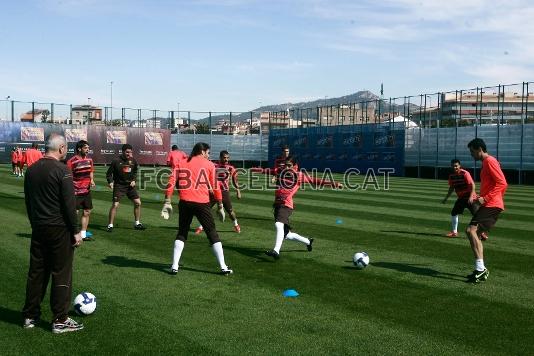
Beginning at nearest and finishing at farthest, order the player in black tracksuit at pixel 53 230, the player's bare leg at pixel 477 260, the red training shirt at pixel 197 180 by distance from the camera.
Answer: the player in black tracksuit at pixel 53 230, the player's bare leg at pixel 477 260, the red training shirt at pixel 197 180

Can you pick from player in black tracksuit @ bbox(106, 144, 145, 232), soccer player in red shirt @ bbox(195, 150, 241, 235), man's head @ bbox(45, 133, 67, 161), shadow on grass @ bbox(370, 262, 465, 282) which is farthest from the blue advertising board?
man's head @ bbox(45, 133, 67, 161)

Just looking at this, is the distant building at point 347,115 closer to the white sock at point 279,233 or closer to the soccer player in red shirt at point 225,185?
the soccer player in red shirt at point 225,185

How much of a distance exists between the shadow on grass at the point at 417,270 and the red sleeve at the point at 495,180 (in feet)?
4.57

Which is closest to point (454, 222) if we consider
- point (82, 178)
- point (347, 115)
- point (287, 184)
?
point (287, 184)

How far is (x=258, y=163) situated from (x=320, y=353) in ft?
199

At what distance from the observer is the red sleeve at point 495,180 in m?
9.09

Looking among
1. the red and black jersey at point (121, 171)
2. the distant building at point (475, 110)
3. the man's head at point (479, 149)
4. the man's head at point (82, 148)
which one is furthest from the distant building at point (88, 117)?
the man's head at point (479, 149)

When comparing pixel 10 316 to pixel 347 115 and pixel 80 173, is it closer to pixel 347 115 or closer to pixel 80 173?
pixel 80 173

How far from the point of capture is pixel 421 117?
4941 cm

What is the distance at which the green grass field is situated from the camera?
602cm

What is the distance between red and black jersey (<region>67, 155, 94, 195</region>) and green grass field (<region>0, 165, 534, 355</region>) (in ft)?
3.93

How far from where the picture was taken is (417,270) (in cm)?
994

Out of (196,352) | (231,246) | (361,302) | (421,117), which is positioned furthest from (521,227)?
(421,117)

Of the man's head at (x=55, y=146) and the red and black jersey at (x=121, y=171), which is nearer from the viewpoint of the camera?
the man's head at (x=55, y=146)
